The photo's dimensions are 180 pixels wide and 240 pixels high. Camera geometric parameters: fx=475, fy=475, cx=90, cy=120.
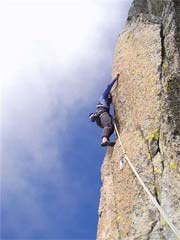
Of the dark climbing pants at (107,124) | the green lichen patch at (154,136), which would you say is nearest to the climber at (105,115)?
the dark climbing pants at (107,124)

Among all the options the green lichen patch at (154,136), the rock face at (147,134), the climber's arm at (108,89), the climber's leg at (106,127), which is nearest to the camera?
the rock face at (147,134)

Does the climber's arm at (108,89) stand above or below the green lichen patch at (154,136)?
above

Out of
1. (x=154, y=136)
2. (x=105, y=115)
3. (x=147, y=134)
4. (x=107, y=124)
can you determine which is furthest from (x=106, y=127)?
(x=154, y=136)

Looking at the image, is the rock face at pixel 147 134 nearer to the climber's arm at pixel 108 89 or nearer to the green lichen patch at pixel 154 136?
the green lichen patch at pixel 154 136

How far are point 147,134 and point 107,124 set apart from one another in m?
2.26

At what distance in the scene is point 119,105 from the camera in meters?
11.6

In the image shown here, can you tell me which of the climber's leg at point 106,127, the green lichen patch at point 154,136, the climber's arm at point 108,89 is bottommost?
the climber's leg at point 106,127

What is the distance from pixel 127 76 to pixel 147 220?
4.16 m

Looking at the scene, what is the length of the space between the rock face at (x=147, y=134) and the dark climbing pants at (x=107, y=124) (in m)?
0.40

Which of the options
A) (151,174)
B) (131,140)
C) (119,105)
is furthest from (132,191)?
(119,105)

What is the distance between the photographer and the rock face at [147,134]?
8.73m

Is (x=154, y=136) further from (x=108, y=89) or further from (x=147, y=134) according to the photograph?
(x=108, y=89)

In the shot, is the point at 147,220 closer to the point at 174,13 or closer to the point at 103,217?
the point at 103,217

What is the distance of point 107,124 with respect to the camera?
11.9 m
